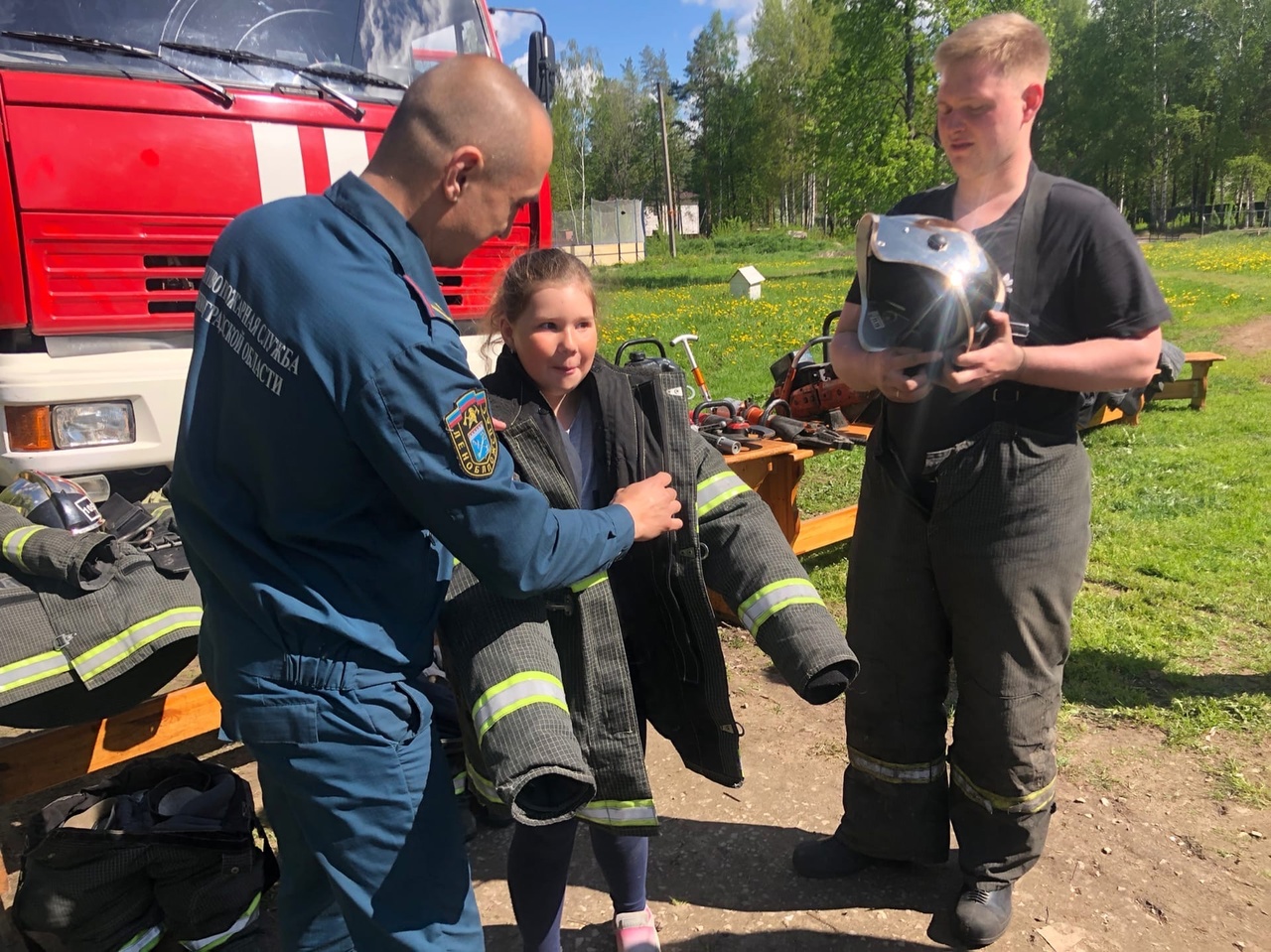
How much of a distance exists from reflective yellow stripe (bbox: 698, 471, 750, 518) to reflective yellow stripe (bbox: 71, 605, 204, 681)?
1.39m

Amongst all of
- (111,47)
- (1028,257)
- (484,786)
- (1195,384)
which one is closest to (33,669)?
(484,786)

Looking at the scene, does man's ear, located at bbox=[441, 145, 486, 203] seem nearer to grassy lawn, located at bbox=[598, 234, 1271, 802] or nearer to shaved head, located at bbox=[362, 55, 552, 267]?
shaved head, located at bbox=[362, 55, 552, 267]

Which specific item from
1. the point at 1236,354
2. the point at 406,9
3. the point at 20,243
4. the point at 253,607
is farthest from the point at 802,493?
the point at 1236,354

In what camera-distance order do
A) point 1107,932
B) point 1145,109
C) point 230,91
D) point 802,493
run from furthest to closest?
1. point 1145,109
2. point 802,493
3. point 230,91
4. point 1107,932

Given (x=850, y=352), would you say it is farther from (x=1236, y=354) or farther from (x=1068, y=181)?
(x=1236, y=354)

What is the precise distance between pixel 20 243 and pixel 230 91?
3.13 ft

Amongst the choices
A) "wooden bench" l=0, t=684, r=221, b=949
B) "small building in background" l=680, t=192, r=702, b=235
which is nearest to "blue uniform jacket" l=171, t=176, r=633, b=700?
"wooden bench" l=0, t=684, r=221, b=949

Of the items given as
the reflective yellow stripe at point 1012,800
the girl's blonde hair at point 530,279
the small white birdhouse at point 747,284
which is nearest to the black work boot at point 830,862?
the reflective yellow stripe at point 1012,800

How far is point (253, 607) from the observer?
1.55m

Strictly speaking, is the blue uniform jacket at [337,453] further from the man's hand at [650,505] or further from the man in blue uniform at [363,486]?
the man's hand at [650,505]

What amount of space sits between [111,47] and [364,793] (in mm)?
3094

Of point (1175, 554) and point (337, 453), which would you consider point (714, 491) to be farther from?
point (1175, 554)

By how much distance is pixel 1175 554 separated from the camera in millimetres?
5234

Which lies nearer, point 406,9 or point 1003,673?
point 1003,673
